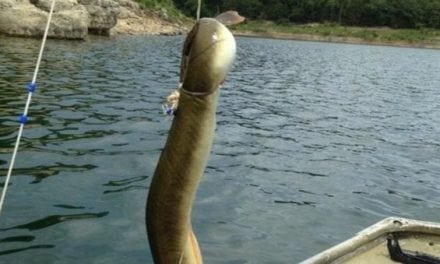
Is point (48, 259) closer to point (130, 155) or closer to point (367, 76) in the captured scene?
point (130, 155)

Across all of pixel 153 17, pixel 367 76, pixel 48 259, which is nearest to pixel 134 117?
pixel 48 259

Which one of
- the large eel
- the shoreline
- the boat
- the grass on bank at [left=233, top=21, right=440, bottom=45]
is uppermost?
the large eel

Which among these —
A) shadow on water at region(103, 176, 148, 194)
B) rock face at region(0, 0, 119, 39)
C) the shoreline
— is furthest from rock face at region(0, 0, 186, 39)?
the shoreline

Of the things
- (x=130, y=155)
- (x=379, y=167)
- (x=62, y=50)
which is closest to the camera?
(x=130, y=155)

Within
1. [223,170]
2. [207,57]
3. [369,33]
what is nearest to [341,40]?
[369,33]

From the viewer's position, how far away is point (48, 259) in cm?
927

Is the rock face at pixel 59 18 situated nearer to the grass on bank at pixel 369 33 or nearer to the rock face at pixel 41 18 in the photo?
the rock face at pixel 41 18

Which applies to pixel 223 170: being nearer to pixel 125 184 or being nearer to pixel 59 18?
pixel 125 184

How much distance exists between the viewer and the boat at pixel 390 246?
7828 millimetres

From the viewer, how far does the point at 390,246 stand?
8289 mm

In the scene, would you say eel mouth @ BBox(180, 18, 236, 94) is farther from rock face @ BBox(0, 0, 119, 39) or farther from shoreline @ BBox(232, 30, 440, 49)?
shoreline @ BBox(232, 30, 440, 49)

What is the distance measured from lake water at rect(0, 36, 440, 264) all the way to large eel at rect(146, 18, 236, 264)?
6.12 m

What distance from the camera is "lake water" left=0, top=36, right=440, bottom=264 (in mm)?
10547

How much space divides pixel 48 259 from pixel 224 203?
4767 millimetres
